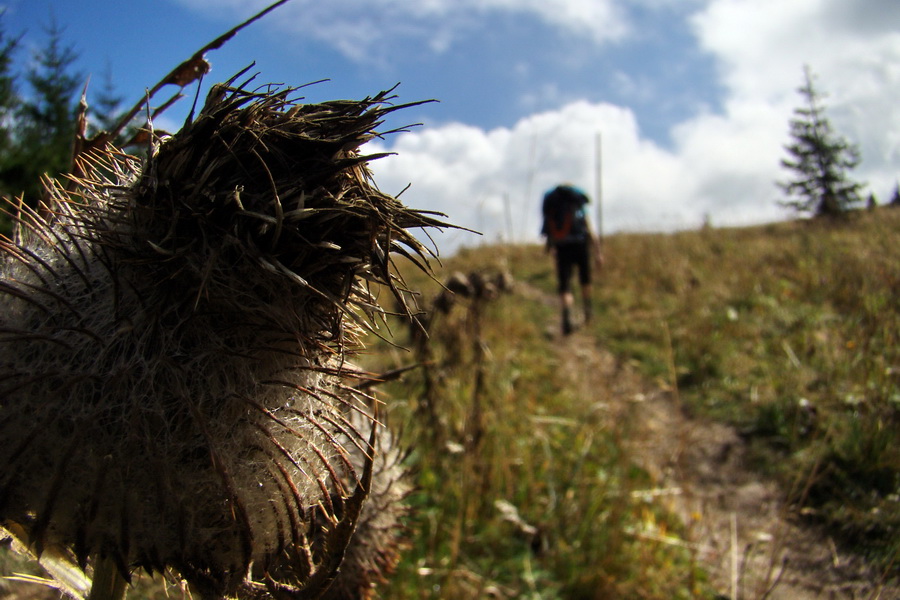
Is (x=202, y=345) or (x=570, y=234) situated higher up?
(x=570, y=234)

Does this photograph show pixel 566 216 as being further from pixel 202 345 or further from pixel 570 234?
pixel 202 345

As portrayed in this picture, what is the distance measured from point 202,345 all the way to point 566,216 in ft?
33.8

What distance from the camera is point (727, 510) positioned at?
15.4 feet

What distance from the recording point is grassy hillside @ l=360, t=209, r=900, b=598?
3586mm

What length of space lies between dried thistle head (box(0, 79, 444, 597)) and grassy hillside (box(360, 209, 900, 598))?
1.04m

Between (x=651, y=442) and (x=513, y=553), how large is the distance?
7.51 ft

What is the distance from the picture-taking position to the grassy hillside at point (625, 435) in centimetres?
359

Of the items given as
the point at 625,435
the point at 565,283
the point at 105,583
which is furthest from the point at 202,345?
the point at 565,283

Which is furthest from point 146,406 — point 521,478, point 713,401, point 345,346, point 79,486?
point 713,401

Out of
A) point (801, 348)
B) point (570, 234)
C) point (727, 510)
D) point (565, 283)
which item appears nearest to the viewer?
point (727, 510)

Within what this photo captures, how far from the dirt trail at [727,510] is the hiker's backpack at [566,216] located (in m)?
4.10

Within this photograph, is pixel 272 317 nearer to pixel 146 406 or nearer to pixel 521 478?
pixel 146 406

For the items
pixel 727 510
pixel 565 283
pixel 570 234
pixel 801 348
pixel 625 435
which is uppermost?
pixel 570 234

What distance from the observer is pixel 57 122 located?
783 centimetres
